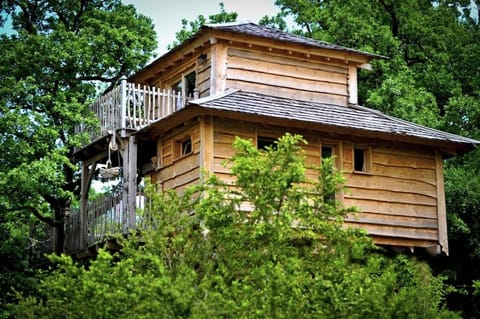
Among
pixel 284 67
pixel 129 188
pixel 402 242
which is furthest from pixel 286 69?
pixel 402 242

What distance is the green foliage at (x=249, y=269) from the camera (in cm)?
1405

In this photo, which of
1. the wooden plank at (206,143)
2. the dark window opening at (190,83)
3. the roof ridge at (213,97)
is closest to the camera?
the roof ridge at (213,97)

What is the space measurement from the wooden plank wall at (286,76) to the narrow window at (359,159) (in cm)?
185

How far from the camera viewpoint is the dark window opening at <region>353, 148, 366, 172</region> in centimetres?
2611

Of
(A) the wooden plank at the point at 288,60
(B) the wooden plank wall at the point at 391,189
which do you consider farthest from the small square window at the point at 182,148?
(A) the wooden plank at the point at 288,60

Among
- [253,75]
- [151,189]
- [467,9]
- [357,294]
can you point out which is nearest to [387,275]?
[357,294]

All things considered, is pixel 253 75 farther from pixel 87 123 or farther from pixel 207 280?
pixel 207 280

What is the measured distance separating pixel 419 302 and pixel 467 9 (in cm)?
2608

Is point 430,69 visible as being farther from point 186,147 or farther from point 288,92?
point 186,147

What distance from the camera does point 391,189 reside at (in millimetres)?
26031

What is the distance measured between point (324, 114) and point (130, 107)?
558 cm

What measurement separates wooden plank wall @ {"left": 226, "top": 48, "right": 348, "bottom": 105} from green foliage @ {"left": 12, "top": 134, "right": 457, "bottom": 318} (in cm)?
847

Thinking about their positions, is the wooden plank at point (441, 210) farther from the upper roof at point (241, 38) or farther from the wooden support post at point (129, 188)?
the wooden support post at point (129, 188)

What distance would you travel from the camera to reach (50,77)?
28.2 metres
